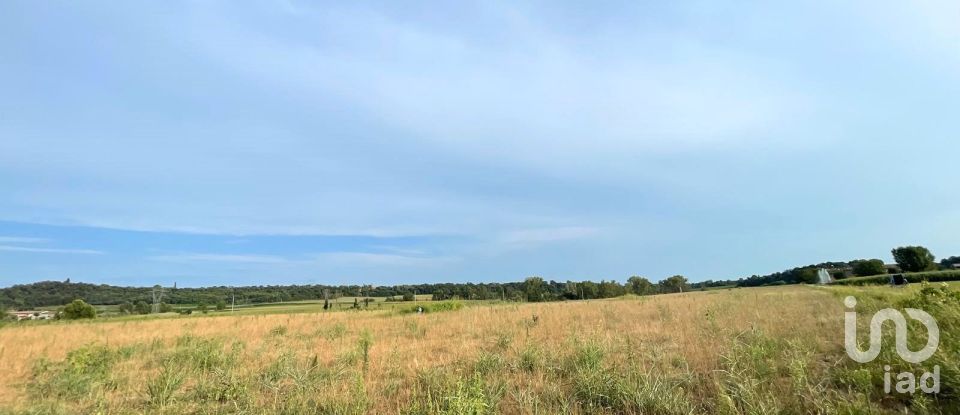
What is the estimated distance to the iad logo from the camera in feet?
14.5

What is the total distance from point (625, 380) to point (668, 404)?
0.72m

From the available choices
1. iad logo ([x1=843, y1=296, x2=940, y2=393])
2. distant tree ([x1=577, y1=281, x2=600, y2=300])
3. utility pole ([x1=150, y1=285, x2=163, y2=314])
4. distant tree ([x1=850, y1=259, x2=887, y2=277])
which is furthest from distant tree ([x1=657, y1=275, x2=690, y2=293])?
utility pole ([x1=150, y1=285, x2=163, y2=314])

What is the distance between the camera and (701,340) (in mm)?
7957

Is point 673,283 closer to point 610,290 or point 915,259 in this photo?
point 610,290

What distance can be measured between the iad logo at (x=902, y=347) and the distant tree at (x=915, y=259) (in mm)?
88805

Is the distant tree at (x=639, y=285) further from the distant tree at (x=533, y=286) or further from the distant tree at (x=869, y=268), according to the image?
the distant tree at (x=869, y=268)

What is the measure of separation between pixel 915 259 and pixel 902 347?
3666 inches

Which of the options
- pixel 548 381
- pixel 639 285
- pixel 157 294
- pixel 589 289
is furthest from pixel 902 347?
pixel 157 294

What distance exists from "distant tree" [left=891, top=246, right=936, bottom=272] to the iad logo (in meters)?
88.8

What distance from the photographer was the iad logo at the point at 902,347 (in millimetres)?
4426

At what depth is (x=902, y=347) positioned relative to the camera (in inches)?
203

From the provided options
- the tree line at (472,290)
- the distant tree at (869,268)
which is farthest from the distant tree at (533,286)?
the distant tree at (869,268)

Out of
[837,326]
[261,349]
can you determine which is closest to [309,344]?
[261,349]

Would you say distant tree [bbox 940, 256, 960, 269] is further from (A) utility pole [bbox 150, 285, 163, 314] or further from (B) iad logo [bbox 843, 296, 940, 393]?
(A) utility pole [bbox 150, 285, 163, 314]
